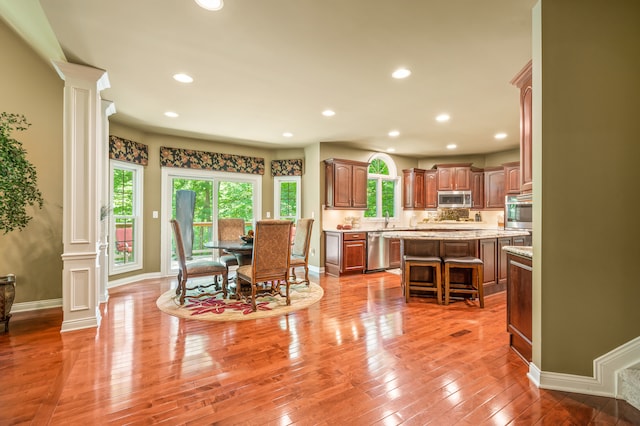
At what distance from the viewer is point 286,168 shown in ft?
20.5

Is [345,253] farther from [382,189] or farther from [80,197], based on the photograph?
[80,197]

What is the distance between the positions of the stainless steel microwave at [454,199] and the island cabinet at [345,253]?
2496 millimetres

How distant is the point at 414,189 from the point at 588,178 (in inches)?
204

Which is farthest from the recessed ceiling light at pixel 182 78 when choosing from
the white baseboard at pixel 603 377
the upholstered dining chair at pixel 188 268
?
the white baseboard at pixel 603 377

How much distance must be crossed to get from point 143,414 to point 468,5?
327 cm

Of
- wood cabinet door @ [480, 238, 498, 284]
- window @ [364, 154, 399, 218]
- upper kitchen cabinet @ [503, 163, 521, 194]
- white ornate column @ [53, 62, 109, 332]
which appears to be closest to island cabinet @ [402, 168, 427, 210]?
window @ [364, 154, 399, 218]

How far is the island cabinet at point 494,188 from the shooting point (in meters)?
6.54

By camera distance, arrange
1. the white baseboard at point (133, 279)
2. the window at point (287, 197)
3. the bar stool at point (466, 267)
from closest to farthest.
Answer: the bar stool at point (466, 267) → the white baseboard at point (133, 279) → the window at point (287, 197)

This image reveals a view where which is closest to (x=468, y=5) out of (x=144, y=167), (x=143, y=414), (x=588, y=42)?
(x=588, y=42)

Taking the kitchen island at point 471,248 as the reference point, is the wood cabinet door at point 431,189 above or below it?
above

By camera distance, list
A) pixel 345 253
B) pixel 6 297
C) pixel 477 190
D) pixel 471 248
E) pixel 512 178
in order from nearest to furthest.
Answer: pixel 6 297 < pixel 471 248 < pixel 345 253 < pixel 512 178 < pixel 477 190

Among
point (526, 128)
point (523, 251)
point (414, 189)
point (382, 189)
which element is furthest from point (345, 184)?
point (523, 251)

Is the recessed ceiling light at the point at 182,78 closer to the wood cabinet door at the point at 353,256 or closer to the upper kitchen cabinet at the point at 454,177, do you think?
the wood cabinet door at the point at 353,256

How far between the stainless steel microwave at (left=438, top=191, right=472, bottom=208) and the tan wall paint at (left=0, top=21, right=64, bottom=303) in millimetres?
6940
